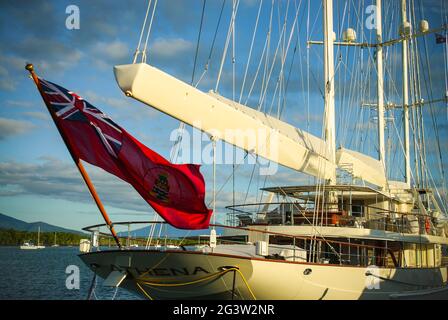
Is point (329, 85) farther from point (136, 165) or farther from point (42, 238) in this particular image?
point (42, 238)

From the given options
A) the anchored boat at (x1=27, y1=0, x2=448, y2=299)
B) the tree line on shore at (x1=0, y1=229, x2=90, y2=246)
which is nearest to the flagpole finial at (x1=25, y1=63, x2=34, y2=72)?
the anchored boat at (x1=27, y1=0, x2=448, y2=299)

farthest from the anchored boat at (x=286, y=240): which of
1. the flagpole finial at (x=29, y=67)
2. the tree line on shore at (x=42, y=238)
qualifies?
the tree line on shore at (x=42, y=238)

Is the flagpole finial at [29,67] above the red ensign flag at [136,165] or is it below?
above

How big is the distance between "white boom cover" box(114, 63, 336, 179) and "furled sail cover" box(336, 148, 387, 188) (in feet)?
5.95

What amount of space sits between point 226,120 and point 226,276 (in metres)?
4.15

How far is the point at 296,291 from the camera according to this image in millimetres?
14617

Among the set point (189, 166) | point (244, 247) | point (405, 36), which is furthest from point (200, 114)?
point (405, 36)

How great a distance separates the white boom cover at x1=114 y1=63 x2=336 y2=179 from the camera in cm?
1212

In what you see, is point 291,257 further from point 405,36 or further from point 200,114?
point 405,36

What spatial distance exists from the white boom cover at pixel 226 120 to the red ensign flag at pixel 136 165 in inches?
42.8

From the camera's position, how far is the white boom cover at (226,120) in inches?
477

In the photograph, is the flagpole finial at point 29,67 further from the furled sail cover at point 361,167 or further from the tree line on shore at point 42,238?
the tree line on shore at point 42,238
